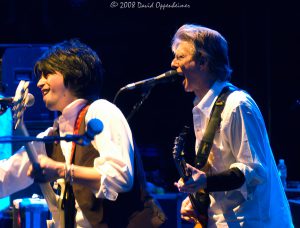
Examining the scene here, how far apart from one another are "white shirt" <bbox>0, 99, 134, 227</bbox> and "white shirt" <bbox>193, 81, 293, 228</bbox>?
20.1 inches

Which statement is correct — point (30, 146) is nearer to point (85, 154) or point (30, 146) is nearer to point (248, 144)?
point (85, 154)

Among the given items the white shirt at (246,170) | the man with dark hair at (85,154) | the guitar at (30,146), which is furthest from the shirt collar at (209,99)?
the guitar at (30,146)

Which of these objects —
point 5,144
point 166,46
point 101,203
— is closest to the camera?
point 101,203

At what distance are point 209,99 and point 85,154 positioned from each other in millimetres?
747

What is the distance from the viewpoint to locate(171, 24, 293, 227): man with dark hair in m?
2.75

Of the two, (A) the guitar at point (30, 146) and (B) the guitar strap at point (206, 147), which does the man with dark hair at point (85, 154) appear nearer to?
(A) the guitar at point (30, 146)

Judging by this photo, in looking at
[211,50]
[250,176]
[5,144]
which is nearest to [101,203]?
[250,176]

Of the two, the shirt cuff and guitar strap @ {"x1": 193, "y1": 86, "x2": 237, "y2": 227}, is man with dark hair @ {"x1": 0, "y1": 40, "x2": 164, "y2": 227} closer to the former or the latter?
guitar strap @ {"x1": 193, "y1": 86, "x2": 237, "y2": 227}

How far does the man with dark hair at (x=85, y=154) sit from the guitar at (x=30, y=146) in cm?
6

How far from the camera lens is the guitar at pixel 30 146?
2.38 metres


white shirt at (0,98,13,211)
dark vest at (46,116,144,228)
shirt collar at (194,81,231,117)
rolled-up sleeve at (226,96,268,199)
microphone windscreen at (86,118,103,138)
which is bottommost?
white shirt at (0,98,13,211)

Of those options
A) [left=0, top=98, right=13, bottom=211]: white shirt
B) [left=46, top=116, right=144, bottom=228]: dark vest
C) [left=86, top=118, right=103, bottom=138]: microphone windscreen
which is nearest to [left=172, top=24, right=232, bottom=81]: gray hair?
[left=46, top=116, right=144, bottom=228]: dark vest

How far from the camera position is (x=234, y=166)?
278 cm

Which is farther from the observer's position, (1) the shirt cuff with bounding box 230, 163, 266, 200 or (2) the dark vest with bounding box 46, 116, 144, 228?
(1) the shirt cuff with bounding box 230, 163, 266, 200
